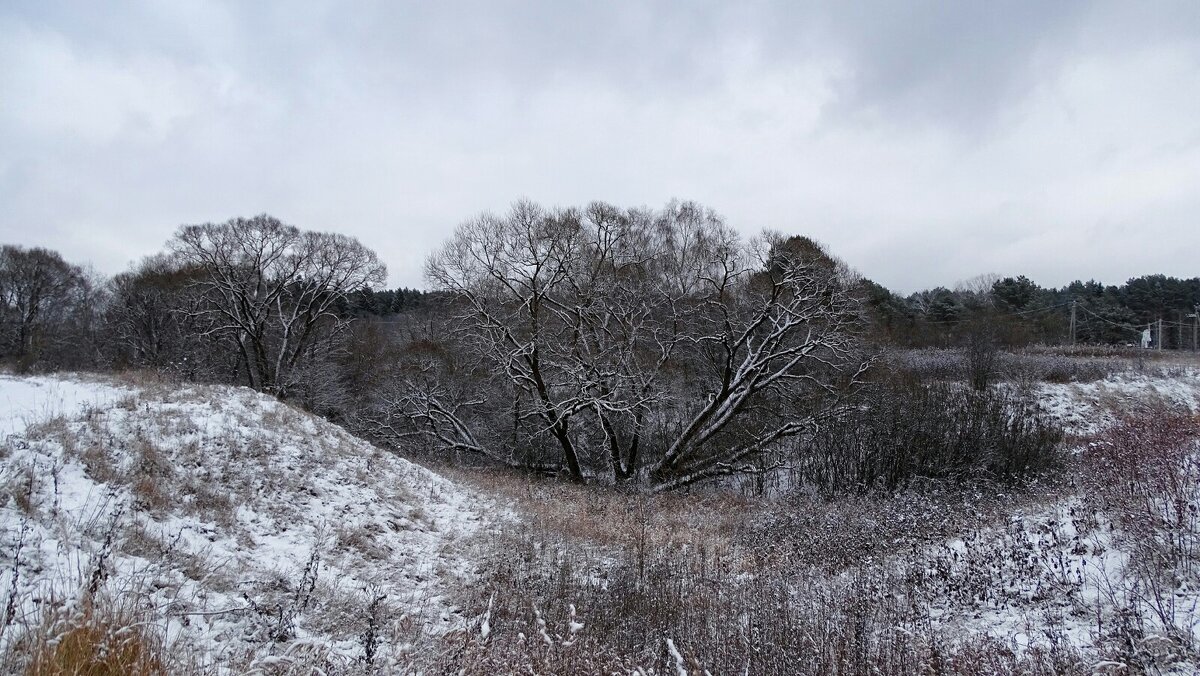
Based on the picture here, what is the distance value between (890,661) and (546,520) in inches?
299

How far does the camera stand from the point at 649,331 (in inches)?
796

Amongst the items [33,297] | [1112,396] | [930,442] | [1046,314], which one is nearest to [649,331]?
[930,442]

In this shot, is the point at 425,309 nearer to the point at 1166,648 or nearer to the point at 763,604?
the point at 763,604

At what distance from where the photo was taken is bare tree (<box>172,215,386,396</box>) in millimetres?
25516

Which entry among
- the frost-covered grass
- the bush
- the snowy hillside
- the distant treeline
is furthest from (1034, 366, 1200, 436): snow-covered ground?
the snowy hillside

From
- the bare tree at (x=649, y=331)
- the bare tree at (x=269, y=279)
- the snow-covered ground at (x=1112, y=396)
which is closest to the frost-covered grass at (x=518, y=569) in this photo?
the bare tree at (x=649, y=331)

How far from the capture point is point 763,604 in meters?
6.09

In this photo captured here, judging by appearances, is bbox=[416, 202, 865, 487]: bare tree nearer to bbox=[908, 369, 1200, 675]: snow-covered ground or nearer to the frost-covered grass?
the frost-covered grass

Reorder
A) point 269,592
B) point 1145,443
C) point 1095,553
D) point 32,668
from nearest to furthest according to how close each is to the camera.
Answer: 1. point 32,668
2. point 269,592
3. point 1095,553
4. point 1145,443

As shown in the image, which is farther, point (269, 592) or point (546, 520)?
point (546, 520)

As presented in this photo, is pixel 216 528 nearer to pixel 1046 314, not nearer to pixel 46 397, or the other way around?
pixel 46 397

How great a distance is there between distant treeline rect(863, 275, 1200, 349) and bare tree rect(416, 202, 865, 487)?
20.8 feet

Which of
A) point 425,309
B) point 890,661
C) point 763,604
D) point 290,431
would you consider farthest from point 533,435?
point 425,309

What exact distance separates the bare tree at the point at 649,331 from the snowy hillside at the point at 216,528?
26.6 ft
